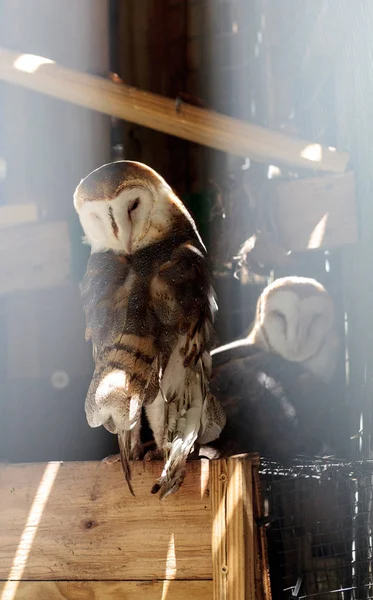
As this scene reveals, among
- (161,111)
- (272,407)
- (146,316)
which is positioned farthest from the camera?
(272,407)

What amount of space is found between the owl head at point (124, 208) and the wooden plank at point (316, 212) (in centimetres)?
43

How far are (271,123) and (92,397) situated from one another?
1.59 meters

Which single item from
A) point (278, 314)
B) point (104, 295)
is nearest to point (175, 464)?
point (104, 295)

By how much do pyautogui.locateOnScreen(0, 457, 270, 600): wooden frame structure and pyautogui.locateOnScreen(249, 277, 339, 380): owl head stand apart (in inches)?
36.0

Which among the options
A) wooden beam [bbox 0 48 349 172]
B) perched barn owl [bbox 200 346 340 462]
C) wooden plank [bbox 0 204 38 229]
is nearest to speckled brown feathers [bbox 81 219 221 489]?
wooden beam [bbox 0 48 349 172]

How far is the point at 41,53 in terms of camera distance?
7.36 ft

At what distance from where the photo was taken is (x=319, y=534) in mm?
1614

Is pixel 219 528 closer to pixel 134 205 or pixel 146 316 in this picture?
pixel 146 316

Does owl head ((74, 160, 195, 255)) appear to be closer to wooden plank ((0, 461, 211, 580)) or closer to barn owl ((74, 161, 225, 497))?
barn owl ((74, 161, 225, 497))

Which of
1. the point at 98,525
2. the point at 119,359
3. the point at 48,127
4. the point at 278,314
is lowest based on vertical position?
the point at 98,525

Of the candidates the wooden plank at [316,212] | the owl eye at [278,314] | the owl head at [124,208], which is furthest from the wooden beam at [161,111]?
the owl eye at [278,314]

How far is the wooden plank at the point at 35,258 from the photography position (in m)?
2.04

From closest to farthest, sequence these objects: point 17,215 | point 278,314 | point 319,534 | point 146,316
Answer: point 146,316 → point 319,534 → point 17,215 → point 278,314

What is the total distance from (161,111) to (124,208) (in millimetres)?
471
